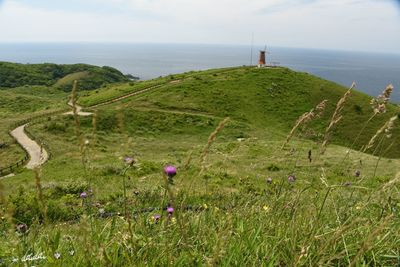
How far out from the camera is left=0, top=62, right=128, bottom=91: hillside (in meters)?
127

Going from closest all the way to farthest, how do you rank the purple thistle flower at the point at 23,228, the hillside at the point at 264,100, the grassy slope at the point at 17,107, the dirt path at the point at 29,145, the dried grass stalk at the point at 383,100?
the dried grass stalk at the point at 383,100, the purple thistle flower at the point at 23,228, the dirt path at the point at 29,145, the grassy slope at the point at 17,107, the hillside at the point at 264,100

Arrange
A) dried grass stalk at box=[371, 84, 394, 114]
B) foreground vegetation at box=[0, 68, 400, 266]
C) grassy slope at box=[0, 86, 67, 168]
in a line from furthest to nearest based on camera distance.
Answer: grassy slope at box=[0, 86, 67, 168]
dried grass stalk at box=[371, 84, 394, 114]
foreground vegetation at box=[0, 68, 400, 266]

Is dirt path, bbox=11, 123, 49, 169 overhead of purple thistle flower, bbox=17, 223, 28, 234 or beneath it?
beneath

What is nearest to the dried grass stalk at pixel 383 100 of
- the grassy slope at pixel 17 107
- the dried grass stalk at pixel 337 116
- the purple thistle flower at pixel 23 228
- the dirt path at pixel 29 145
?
the dried grass stalk at pixel 337 116

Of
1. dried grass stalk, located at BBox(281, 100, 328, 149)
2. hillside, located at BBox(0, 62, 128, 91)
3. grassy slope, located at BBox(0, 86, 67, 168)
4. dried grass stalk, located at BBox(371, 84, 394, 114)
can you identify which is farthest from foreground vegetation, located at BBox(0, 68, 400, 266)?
hillside, located at BBox(0, 62, 128, 91)

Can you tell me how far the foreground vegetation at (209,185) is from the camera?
2824mm

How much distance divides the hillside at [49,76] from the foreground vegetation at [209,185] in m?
73.8

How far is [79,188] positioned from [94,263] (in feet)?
44.6

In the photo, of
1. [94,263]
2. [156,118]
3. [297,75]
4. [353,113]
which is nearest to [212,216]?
[94,263]

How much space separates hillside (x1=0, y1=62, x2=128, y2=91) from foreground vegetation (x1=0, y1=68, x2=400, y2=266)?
7376 centimetres

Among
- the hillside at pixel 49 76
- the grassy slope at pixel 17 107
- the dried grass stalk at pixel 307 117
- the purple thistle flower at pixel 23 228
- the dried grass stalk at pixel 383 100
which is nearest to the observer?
the dried grass stalk at pixel 307 117

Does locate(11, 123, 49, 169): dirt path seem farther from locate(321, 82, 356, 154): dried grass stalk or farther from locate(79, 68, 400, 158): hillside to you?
locate(321, 82, 356, 154): dried grass stalk

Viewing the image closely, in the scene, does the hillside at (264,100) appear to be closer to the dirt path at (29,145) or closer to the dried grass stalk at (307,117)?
the dirt path at (29,145)

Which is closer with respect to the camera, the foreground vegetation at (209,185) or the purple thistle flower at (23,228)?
the foreground vegetation at (209,185)
